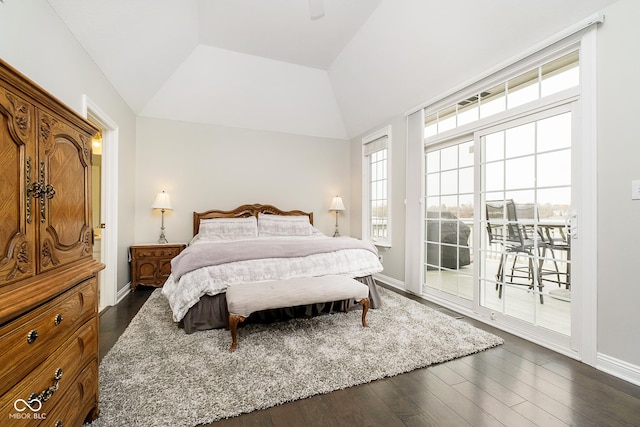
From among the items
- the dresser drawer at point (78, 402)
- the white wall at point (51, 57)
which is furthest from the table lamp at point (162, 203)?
the dresser drawer at point (78, 402)

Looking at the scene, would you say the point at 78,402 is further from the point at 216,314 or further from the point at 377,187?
the point at 377,187

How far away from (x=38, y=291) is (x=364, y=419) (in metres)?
1.53

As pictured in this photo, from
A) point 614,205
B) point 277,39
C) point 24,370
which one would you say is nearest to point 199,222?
point 277,39

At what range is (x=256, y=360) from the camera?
2.05 m

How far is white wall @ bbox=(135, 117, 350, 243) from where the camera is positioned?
4410 mm

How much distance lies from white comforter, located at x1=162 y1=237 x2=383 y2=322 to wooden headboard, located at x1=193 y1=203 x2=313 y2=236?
184cm

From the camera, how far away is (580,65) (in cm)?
212

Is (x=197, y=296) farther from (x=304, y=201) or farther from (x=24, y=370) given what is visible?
(x=304, y=201)

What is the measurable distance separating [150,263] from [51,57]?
8.75 feet

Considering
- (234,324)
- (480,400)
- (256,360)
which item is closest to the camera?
(480,400)

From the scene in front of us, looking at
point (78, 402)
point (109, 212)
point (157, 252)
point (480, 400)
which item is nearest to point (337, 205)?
point (157, 252)

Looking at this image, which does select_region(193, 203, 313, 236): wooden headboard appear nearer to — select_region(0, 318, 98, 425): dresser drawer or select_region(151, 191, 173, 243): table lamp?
select_region(151, 191, 173, 243): table lamp

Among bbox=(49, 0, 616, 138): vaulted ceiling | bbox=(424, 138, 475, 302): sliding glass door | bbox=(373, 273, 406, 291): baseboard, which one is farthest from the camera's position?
bbox=(373, 273, 406, 291): baseboard

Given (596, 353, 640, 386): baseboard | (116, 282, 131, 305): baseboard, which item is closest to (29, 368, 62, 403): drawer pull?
(116, 282, 131, 305): baseboard
